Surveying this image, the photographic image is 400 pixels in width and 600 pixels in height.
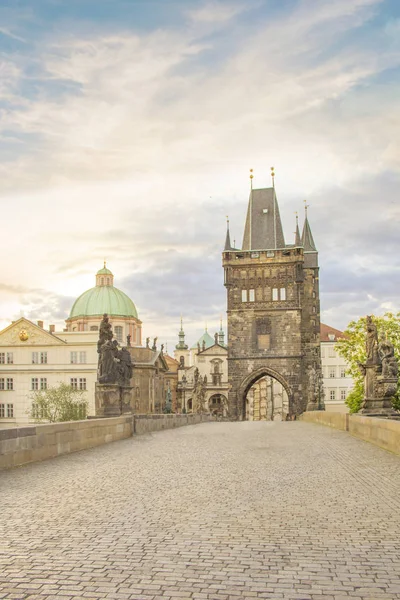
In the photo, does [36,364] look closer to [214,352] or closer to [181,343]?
[214,352]

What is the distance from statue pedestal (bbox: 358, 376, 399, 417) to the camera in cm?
2103

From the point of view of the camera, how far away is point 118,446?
16891 mm

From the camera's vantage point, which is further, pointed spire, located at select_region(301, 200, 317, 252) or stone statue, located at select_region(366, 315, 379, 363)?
pointed spire, located at select_region(301, 200, 317, 252)

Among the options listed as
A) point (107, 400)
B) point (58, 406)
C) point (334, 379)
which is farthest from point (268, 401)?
point (107, 400)

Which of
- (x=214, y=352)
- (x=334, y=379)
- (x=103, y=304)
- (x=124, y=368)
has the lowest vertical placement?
(x=334, y=379)

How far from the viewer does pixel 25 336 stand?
72.9 meters

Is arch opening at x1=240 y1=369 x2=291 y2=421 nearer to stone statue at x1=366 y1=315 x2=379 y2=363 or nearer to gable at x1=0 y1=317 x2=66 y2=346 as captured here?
gable at x1=0 y1=317 x2=66 y2=346

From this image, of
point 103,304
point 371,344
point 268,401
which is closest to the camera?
point 371,344

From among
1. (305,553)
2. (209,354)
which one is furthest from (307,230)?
(305,553)

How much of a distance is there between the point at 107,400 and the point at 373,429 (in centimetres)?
782

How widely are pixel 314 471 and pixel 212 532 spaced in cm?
516

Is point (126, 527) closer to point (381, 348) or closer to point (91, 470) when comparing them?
point (91, 470)

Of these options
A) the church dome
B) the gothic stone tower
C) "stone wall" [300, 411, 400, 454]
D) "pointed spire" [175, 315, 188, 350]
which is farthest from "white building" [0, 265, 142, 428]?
"pointed spire" [175, 315, 188, 350]

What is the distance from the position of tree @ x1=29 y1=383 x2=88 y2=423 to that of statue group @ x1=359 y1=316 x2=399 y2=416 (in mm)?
45928
